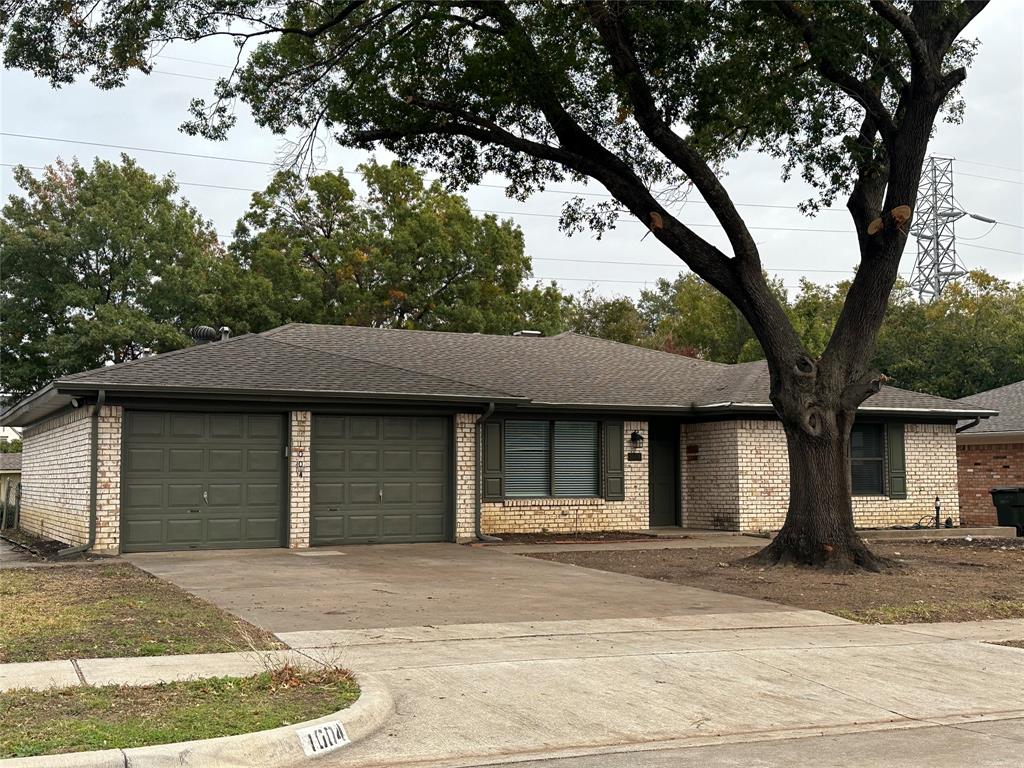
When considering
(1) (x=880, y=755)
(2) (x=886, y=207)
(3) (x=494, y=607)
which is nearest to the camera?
(1) (x=880, y=755)

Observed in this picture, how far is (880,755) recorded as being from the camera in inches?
246

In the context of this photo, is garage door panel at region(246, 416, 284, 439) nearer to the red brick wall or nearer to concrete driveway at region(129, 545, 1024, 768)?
concrete driveway at region(129, 545, 1024, 768)

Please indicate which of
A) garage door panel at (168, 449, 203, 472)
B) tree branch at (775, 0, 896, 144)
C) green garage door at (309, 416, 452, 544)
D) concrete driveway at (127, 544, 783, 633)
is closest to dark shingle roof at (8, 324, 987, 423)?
green garage door at (309, 416, 452, 544)

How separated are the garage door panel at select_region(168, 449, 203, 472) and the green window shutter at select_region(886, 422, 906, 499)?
48.8 feet

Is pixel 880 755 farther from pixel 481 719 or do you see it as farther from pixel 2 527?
pixel 2 527

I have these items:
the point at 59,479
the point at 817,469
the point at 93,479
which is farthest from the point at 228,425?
the point at 817,469

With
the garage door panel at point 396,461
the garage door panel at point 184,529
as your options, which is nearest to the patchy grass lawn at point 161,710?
the garage door panel at point 184,529

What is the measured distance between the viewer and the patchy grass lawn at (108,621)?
27.8 feet

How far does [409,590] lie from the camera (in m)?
12.6

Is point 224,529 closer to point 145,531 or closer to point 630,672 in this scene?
point 145,531

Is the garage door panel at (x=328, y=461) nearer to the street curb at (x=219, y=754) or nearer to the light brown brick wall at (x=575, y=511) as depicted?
the light brown brick wall at (x=575, y=511)

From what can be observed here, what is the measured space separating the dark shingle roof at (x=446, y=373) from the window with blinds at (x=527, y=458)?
808 mm

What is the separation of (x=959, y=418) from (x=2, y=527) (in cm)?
2229

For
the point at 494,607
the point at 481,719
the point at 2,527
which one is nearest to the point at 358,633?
the point at 494,607
